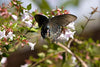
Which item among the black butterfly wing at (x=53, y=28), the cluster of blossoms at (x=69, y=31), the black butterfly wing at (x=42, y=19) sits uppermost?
the black butterfly wing at (x=42, y=19)

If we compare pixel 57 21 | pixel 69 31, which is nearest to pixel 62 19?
pixel 57 21

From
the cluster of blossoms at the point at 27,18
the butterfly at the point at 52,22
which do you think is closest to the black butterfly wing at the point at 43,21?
the butterfly at the point at 52,22

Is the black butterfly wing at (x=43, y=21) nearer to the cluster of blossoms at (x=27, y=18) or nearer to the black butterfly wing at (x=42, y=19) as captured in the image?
the black butterfly wing at (x=42, y=19)

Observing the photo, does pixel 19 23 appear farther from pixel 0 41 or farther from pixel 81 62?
pixel 81 62

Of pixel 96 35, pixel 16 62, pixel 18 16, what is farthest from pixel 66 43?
pixel 96 35

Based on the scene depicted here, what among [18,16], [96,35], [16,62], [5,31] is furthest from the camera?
[96,35]

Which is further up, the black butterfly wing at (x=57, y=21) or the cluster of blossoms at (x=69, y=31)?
the black butterfly wing at (x=57, y=21)

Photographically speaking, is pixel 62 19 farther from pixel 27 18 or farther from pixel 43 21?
pixel 27 18

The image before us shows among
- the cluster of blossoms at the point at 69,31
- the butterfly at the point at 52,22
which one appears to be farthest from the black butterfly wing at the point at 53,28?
the cluster of blossoms at the point at 69,31

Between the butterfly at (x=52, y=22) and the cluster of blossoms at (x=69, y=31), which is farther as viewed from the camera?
the cluster of blossoms at (x=69, y=31)

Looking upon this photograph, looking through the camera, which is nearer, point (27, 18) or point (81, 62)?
point (27, 18)

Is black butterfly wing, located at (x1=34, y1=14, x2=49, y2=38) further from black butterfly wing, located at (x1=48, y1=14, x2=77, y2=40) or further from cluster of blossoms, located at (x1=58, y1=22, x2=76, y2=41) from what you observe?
cluster of blossoms, located at (x1=58, y1=22, x2=76, y2=41)
